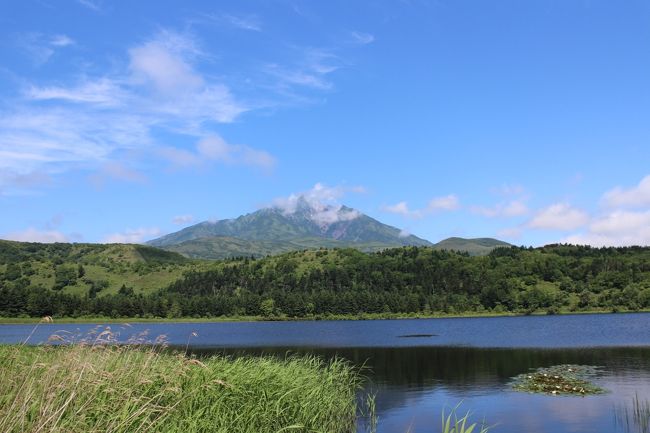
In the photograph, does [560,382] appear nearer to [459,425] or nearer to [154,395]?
[459,425]

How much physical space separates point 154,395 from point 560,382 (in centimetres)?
4473

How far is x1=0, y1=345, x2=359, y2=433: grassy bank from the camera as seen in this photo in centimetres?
1591

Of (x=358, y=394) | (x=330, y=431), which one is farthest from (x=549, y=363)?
(x=330, y=431)

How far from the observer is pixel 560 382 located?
174 feet

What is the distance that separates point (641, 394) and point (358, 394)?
24.8 meters

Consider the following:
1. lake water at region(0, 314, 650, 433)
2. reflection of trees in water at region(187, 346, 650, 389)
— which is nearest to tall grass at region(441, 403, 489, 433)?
lake water at region(0, 314, 650, 433)

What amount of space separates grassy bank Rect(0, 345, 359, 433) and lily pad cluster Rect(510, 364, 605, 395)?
85.1 ft

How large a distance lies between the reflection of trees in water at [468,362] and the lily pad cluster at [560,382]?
7.73ft

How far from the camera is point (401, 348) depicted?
102 metres

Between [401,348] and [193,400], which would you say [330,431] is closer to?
[193,400]

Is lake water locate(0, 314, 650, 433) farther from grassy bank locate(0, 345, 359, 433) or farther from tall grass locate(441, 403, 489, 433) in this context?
grassy bank locate(0, 345, 359, 433)

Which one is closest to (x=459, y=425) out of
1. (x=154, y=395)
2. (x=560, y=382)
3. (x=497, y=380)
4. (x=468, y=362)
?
(x=560, y=382)

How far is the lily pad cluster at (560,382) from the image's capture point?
49828 mm

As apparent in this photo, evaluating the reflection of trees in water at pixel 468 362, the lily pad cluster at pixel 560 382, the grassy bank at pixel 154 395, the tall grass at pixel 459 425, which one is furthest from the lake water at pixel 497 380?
the grassy bank at pixel 154 395
